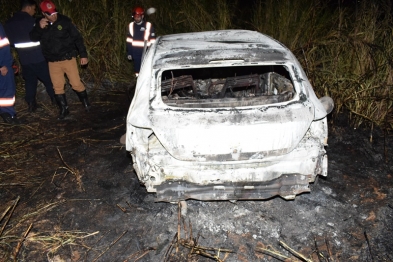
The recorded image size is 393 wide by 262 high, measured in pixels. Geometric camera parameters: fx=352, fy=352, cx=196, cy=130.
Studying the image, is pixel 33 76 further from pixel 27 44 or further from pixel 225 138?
pixel 225 138

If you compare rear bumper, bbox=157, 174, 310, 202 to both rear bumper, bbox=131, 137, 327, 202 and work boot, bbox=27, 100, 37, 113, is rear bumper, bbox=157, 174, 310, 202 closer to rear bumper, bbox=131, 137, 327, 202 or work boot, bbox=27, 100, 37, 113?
rear bumper, bbox=131, 137, 327, 202

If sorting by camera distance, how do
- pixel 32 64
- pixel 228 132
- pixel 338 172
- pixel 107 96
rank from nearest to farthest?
pixel 228 132
pixel 338 172
pixel 32 64
pixel 107 96

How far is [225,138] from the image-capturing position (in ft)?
9.18

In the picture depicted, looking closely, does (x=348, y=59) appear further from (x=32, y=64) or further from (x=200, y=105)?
(x=32, y=64)

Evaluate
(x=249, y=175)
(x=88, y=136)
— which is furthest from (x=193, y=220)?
(x=88, y=136)

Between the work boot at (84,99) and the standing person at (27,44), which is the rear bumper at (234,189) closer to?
the work boot at (84,99)

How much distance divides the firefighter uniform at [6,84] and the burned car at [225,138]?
9.99 feet

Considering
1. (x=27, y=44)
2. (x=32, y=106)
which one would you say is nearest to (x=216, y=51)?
(x=27, y=44)

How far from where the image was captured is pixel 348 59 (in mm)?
5324

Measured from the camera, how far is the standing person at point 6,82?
519 centimetres

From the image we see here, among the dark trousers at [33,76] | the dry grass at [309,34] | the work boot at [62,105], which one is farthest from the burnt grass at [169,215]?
the dark trousers at [33,76]

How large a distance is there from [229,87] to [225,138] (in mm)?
1812

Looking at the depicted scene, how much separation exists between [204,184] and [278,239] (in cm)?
90

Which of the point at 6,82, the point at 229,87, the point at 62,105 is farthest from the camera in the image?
the point at 62,105
